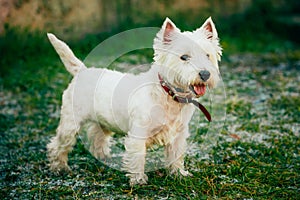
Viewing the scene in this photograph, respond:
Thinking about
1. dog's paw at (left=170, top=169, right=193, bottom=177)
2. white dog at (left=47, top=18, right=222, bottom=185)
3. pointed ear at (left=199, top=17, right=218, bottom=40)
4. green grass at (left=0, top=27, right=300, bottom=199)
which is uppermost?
pointed ear at (left=199, top=17, right=218, bottom=40)

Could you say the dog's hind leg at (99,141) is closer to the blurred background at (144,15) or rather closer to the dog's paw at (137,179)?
the dog's paw at (137,179)

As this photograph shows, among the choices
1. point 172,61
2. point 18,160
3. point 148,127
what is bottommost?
point 18,160

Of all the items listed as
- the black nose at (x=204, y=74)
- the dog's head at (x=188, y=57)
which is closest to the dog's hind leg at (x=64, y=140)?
the dog's head at (x=188, y=57)

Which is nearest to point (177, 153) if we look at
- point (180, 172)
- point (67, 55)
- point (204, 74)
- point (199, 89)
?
point (180, 172)

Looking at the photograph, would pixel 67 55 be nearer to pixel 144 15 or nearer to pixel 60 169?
pixel 60 169

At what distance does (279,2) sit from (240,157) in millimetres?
8829

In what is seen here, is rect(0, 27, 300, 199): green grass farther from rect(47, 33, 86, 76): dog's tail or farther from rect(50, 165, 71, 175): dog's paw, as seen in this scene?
rect(47, 33, 86, 76): dog's tail

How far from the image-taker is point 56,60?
9344 millimetres

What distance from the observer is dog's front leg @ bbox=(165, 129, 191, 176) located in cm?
449

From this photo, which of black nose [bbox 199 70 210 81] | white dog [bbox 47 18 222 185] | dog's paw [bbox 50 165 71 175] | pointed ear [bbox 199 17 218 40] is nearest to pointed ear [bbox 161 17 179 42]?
white dog [bbox 47 18 222 185]

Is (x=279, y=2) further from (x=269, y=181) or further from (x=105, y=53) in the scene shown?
(x=269, y=181)

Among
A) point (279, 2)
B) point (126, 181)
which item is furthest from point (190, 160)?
point (279, 2)

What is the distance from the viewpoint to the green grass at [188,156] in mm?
4375

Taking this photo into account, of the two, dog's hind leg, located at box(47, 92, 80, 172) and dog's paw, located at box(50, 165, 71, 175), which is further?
dog's paw, located at box(50, 165, 71, 175)
